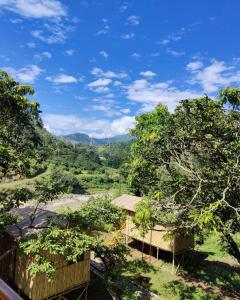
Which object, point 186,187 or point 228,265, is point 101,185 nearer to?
point 228,265

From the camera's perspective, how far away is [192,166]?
48.2ft

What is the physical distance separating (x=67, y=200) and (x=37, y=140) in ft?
98.1

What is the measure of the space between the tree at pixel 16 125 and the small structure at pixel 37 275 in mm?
2910

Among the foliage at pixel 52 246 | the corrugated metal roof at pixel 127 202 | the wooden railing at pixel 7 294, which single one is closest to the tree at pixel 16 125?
the foliage at pixel 52 246

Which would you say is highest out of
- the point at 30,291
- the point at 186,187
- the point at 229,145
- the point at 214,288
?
the point at 229,145

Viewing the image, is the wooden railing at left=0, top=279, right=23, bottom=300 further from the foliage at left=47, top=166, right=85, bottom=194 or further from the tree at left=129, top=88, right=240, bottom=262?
the foliage at left=47, top=166, right=85, bottom=194

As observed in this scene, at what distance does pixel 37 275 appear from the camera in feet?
44.2

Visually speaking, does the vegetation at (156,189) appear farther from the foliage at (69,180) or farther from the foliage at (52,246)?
the foliage at (69,180)

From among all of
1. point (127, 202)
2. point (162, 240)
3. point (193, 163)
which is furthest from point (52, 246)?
point (127, 202)

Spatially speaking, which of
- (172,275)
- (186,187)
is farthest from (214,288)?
(186,187)

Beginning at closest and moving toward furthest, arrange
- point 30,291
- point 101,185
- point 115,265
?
point 30,291
point 115,265
point 101,185

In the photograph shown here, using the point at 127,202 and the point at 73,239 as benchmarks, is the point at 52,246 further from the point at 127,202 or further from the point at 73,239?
the point at 127,202

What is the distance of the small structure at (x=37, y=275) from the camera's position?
44.8 ft

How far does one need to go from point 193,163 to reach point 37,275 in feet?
28.5
